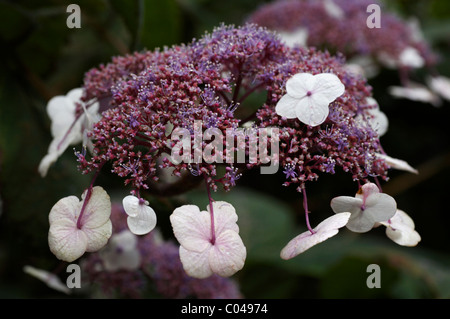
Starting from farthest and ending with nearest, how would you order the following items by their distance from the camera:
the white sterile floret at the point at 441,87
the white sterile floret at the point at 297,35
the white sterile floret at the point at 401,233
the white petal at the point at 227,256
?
1. the white sterile floret at the point at 441,87
2. the white sterile floret at the point at 297,35
3. the white sterile floret at the point at 401,233
4. the white petal at the point at 227,256

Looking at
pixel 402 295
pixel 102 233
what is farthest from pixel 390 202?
pixel 402 295

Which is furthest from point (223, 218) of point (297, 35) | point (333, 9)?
point (333, 9)

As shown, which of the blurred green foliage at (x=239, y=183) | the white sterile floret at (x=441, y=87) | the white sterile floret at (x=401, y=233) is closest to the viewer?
the white sterile floret at (x=401, y=233)

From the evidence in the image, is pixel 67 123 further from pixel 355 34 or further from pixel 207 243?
pixel 355 34

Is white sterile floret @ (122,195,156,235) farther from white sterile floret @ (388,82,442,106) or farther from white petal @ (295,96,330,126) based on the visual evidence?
white sterile floret @ (388,82,442,106)

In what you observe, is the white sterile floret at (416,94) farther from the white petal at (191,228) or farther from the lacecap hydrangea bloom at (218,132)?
the white petal at (191,228)

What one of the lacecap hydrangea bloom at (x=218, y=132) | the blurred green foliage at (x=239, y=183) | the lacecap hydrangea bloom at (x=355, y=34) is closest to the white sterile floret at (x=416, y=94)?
the lacecap hydrangea bloom at (x=355, y=34)

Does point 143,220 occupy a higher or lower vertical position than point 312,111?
lower
